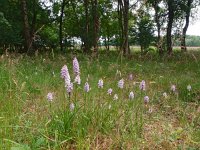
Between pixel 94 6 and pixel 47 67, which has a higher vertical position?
pixel 94 6

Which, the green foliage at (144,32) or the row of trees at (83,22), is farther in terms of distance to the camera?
the green foliage at (144,32)

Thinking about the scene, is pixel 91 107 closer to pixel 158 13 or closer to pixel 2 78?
pixel 2 78

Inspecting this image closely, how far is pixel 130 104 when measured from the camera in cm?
456

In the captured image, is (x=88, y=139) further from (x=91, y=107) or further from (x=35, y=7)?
(x=35, y=7)

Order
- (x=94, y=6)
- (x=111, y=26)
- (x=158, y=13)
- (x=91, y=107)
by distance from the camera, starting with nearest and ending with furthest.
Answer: (x=91, y=107)
(x=94, y=6)
(x=158, y=13)
(x=111, y=26)

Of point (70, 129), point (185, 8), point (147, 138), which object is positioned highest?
point (185, 8)

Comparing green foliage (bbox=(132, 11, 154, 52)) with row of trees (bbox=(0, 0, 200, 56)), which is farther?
green foliage (bbox=(132, 11, 154, 52))

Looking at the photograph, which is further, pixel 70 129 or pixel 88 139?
pixel 70 129

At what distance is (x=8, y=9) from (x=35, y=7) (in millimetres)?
2279

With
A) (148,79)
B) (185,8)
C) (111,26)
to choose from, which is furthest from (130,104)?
(111,26)

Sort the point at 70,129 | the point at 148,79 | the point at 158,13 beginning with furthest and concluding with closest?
the point at 158,13 → the point at 148,79 → the point at 70,129

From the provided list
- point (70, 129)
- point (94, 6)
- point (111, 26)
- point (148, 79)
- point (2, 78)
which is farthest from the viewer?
point (111, 26)

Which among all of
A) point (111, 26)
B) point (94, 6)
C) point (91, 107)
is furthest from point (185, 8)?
point (111, 26)

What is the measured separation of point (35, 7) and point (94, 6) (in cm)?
850
